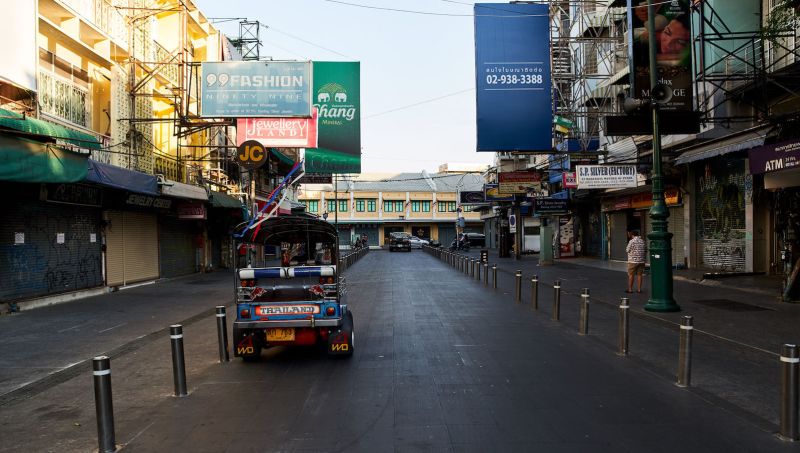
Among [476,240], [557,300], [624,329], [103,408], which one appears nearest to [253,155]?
[557,300]

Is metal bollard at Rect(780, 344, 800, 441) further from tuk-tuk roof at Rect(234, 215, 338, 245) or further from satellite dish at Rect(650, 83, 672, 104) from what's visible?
satellite dish at Rect(650, 83, 672, 104)

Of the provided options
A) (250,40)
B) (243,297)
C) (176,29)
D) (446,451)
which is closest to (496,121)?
(176,29)

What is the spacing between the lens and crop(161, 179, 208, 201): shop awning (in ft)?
59.2

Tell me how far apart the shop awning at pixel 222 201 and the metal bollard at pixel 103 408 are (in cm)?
1791

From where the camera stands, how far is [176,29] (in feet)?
76.3

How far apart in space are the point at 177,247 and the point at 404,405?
20.5 m

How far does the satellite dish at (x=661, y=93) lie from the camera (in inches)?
469

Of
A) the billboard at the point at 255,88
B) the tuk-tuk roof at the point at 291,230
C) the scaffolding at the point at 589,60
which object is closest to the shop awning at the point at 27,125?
the tuk-tuk roof at the point at 291,230

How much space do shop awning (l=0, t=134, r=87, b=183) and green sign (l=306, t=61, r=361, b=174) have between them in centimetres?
1084

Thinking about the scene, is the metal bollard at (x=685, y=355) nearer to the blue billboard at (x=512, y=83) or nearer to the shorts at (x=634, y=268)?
the shorts at (x=634, y=268)

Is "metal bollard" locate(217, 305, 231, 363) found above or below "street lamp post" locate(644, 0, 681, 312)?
below

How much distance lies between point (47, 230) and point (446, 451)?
13914 mm

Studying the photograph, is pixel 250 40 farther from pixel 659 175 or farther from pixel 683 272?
pixel 659 175

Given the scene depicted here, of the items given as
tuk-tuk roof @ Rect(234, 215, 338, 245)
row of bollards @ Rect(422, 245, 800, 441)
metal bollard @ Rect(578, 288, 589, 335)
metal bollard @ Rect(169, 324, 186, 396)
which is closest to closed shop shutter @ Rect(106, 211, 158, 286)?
tuk-tuk roof @ Rect(234, 215, 338, 245)
